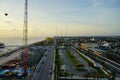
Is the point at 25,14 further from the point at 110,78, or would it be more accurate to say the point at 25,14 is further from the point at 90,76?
the point at 110,78

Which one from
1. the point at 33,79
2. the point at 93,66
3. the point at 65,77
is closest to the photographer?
the point at 33,79

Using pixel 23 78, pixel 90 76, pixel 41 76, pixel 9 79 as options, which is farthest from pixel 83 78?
pixel 9 79

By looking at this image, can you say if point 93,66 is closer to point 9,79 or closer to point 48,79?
point 48,79

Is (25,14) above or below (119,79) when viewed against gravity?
above

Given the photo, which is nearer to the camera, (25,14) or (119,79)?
(119,79)

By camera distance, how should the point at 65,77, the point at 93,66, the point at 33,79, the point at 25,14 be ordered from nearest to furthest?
1. the point at 33,79
2. the point at 65,77
3. the point at 25,14
4. the point at 93,66

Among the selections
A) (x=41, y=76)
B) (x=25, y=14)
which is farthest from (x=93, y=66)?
(x=25, y=14)

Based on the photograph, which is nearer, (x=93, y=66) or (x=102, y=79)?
(x=102, y=79)

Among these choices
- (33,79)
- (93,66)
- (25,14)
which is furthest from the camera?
(93,66)

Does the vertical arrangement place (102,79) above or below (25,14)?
below
